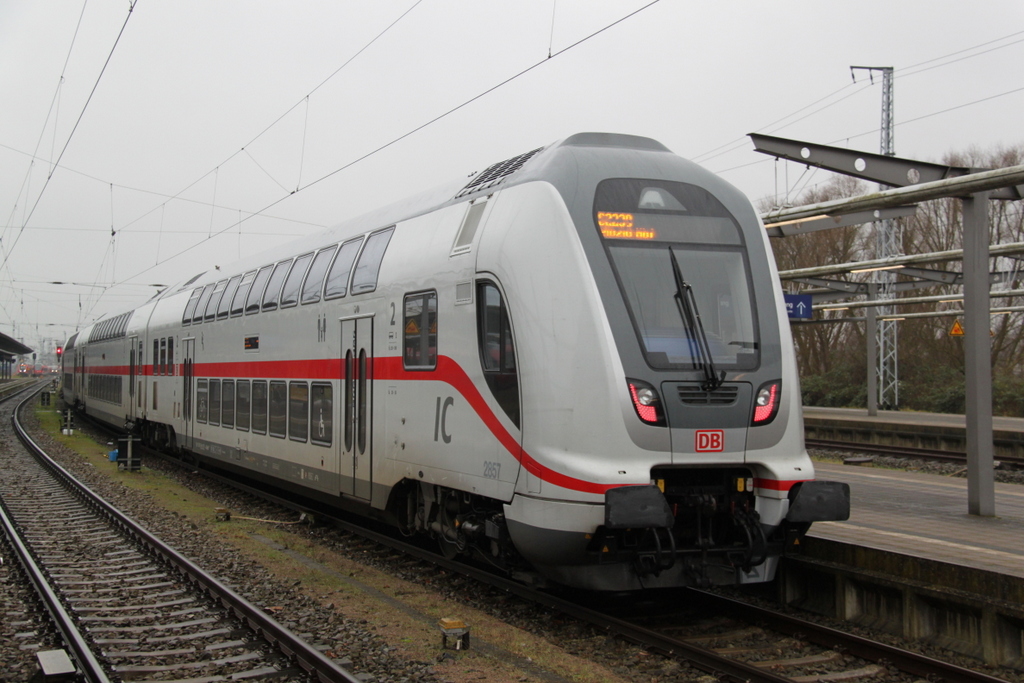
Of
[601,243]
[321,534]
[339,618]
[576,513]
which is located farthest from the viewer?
[321,534]

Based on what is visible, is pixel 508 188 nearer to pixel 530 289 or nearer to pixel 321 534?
pixel 530 289

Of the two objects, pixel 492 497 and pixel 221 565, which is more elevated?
pixel 492 497

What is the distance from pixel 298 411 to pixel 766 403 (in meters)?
7.06

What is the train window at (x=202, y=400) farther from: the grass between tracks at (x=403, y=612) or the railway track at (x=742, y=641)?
the railway track at (x=742, y=641)

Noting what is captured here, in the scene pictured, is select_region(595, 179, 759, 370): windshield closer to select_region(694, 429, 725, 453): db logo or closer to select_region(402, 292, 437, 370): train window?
select_region(694, 429, 725, 453): db logo

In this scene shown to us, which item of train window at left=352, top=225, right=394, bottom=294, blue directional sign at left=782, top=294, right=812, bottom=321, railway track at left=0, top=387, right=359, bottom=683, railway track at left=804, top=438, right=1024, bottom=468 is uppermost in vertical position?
blue directional sign at left=782, top=294, right=812, bottom=321

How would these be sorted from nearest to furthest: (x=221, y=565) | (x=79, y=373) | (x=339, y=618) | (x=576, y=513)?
(x=576, y=513), (x=339, y=618), (x=221, y=565), (x=79, y=373)

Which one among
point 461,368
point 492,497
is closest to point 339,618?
point 492,497

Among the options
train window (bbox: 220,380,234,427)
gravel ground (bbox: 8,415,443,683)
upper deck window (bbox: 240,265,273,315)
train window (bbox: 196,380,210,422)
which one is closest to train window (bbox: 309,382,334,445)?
gravel ground (bbox: 8,415,443,683)

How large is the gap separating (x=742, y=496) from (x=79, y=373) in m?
35.6

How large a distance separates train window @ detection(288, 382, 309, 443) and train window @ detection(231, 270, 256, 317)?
2.89 metres

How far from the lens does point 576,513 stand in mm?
6551

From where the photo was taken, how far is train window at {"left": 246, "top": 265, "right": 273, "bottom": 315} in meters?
14.0

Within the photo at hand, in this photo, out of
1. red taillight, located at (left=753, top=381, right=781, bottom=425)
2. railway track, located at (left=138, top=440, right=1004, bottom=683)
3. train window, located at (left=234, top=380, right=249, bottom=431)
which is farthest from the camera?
train window, located at (left=234, top=380, right=249, bottom=431)
